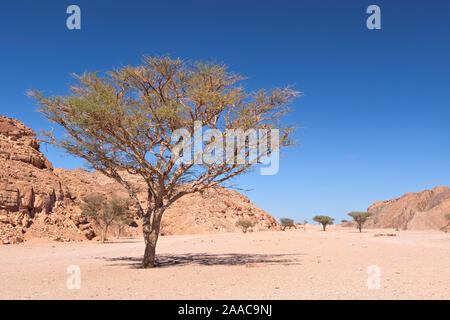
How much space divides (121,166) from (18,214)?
25.8 metres

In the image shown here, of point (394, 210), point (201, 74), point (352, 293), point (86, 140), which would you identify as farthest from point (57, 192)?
point (394, 210)

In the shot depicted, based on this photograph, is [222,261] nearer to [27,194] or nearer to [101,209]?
[27,194]

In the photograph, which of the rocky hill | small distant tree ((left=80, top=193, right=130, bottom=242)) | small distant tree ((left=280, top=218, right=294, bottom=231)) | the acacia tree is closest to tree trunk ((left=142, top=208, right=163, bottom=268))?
the acacia tree

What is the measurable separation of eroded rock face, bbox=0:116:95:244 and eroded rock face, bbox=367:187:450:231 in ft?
215

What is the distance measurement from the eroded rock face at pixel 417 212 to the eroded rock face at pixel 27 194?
65.4 meters

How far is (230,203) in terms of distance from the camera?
91.9 meters

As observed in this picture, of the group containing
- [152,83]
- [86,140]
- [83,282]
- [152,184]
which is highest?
[152,83]

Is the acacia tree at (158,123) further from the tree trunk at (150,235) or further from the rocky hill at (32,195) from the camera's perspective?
the rocky hill at (32,195)

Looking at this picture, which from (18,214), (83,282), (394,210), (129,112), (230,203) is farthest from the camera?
(394,210)

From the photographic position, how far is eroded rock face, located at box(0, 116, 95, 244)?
33.6 metres

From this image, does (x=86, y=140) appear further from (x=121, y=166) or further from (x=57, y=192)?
(x=57, y=192)

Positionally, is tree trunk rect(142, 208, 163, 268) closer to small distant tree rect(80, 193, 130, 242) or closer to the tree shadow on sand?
the tree shadow on sand

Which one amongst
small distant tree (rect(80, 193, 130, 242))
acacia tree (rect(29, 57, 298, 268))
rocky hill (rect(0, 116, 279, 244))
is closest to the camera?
acacia tree (rect(29, 57, 298, 268))

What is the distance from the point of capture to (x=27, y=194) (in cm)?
3591
